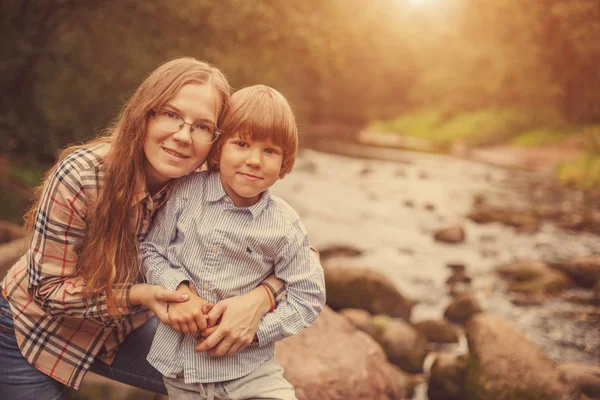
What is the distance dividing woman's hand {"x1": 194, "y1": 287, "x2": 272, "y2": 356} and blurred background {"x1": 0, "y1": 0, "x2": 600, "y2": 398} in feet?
3.70

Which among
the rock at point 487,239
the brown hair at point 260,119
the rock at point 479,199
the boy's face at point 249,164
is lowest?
the rock at point 487,239

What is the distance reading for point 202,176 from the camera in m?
1.88

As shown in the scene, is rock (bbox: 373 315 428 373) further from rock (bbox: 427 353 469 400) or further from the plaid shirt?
the plaid shirt

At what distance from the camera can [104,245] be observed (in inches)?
67.7

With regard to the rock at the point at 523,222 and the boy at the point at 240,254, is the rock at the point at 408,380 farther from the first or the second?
the rock at the point at 523,222

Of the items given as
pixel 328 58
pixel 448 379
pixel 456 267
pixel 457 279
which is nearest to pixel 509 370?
pixel 448 379

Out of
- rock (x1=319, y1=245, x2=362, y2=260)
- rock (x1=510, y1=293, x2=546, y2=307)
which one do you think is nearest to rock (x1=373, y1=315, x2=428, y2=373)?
rock (x1=510, y1=293, x2=546, y2=307)

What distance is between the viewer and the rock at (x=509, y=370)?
3.52 meters

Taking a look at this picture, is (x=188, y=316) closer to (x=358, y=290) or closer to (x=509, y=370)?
(x=509, y=370)

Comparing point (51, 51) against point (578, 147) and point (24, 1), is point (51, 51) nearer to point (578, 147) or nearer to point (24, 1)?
point (24, 1)

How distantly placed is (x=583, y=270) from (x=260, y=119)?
666 cm

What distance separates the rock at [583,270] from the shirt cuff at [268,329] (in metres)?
6.41

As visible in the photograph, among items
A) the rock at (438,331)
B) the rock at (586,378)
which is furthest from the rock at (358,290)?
the rock at (586,378)

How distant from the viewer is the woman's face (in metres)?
1.76
